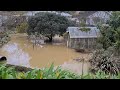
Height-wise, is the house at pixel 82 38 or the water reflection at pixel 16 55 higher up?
the house at pixel 82 38

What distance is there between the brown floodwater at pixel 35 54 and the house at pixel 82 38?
407 mm

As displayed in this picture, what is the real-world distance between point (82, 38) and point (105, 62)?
3.49 metres

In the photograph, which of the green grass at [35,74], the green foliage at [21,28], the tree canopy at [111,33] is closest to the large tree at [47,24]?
the green foliage at [21,28]

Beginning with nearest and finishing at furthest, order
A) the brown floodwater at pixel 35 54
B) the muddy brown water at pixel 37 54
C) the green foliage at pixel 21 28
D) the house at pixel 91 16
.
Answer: the muddy brown water at pixel 37 54, the brown floodwater at pixel 35 54, the green foliage at pixel 21 28, the house at pixel 91 16

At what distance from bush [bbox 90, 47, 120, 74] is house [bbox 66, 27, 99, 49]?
8.41 feet

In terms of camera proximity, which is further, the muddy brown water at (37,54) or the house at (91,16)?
the house at (91,16)

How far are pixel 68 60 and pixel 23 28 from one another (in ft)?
13.2

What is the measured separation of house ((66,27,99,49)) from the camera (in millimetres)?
10766

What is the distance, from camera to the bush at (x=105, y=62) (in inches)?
281

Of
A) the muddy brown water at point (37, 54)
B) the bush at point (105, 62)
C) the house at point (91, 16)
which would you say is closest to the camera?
the bush at point (105, 62)

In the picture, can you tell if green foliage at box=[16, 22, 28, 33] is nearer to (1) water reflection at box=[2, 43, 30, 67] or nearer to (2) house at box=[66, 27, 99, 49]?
(1) water reflection at box=[2, 43, 30, 67]

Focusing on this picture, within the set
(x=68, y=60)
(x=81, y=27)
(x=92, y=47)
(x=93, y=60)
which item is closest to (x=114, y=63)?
(x=93, y=60)

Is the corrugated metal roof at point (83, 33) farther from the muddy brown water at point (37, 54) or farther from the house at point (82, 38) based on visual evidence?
the muddy brown water at point (37, 54)
